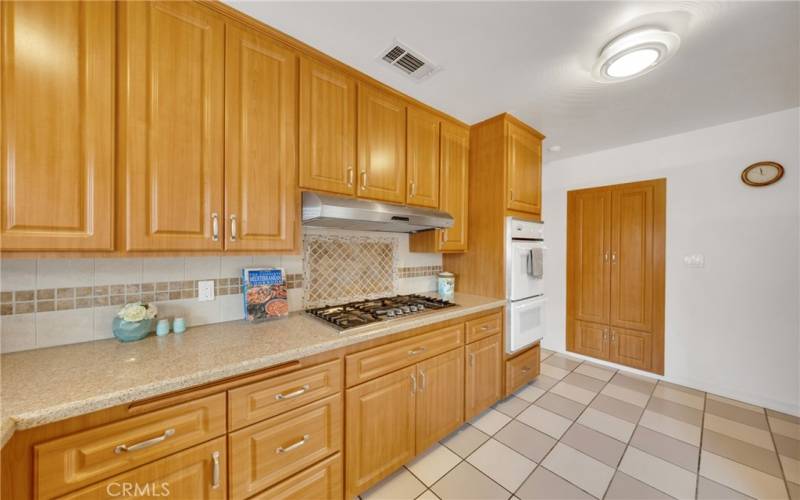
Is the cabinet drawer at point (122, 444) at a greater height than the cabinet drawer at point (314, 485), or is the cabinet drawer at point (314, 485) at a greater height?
the cabinet drawer at point (122, 444)

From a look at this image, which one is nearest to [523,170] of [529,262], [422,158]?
[529,262]

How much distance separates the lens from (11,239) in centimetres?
91

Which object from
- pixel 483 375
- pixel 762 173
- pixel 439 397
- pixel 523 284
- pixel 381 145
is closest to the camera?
pixel 439 397

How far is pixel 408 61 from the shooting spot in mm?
1673

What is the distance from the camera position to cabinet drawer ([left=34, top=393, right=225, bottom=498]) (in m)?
0.77

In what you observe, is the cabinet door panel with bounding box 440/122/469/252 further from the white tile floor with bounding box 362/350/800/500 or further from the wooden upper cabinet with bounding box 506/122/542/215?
the white tile floor with bounding box 362/350/800/500

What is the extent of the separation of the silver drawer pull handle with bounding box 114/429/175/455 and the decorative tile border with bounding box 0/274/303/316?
0.73m

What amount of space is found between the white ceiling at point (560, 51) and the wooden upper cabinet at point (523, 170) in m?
0.18

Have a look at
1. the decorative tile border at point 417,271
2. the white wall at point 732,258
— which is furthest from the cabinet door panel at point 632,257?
the decorative tile border at point 417,271

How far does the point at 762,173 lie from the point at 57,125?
4.52 m

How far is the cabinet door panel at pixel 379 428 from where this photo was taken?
55.0 inches

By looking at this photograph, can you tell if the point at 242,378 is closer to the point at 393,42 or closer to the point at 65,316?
the point at 65,316

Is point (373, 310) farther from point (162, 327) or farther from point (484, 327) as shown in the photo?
point (162, 327)

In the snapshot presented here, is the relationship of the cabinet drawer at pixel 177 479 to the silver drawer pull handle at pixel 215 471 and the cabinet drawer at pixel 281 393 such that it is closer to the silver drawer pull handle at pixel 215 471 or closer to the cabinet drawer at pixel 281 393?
the silver drawer pull handle at pixel 215 471
